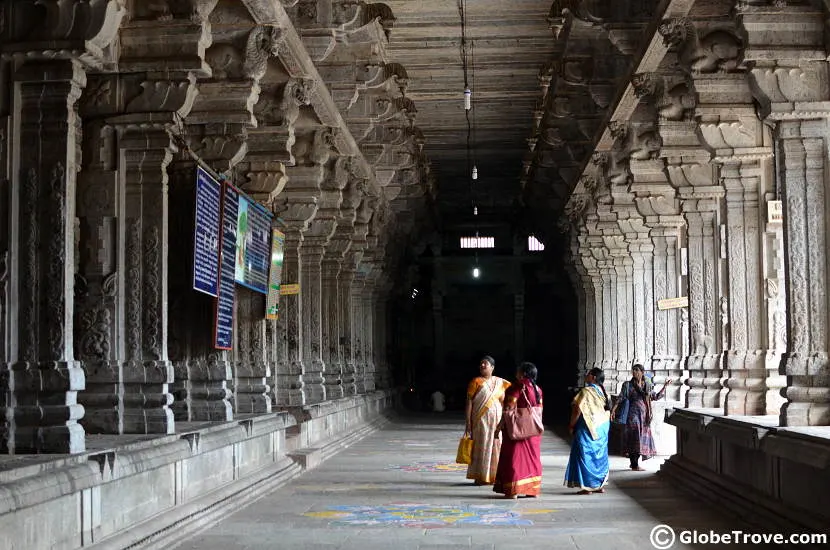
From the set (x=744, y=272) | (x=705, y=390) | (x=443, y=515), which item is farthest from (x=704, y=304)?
(x=443, y=515)

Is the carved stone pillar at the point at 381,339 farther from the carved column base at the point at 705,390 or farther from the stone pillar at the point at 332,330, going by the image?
the carved column base at the point at 705,390

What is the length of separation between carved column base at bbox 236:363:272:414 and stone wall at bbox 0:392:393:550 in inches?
17.6

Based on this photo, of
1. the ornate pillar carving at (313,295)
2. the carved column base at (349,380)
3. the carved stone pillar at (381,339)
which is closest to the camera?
the ornate pillar carving at (313,295)

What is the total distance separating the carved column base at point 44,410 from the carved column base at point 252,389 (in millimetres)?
7984

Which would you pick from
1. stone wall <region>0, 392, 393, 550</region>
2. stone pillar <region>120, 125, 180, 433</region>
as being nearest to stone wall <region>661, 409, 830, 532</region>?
stone wall <region>0, 392, 393, 550</region>

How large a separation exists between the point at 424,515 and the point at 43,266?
15.4ft

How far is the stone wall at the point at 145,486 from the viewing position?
678cm

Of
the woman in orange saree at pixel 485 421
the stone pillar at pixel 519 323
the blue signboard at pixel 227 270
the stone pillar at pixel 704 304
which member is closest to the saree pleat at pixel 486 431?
the woman in orange saree at pixel 485 421

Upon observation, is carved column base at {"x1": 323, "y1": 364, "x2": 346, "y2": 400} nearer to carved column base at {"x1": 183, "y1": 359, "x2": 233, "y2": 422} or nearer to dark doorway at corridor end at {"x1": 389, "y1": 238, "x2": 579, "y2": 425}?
carved column base at {"x1": 183, "y1": 359, "x2": 233, "y2": 422}

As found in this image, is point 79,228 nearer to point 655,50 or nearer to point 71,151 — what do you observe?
point 71,151

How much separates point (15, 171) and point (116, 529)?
262 centimetres

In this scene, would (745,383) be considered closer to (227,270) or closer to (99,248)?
(227,270)

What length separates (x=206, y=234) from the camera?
43.2 feet

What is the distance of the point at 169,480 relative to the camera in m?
9.85
